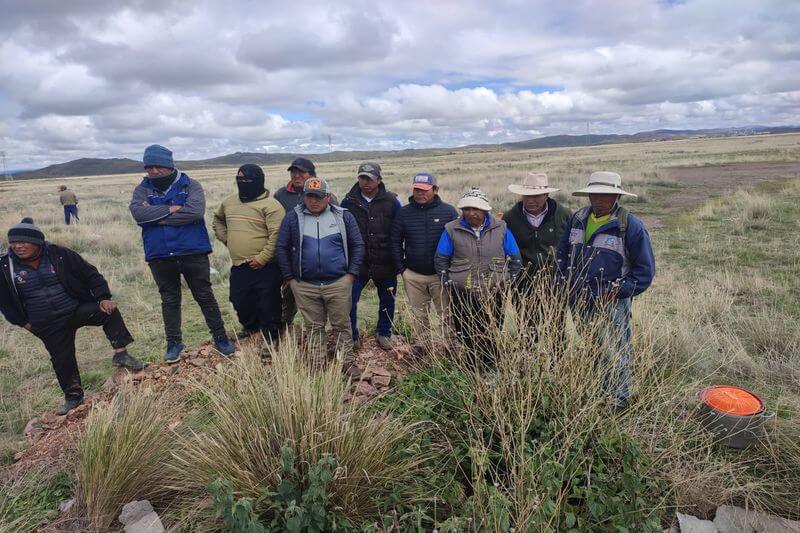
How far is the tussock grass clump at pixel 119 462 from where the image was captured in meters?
2.68

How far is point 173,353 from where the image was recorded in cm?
479

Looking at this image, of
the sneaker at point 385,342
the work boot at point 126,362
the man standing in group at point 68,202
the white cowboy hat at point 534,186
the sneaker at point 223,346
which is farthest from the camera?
the man standing in group at point 68,202

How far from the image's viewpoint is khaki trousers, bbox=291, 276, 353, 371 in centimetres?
435

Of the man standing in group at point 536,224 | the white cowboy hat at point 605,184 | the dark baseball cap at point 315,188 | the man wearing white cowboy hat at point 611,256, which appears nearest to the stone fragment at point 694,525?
the man wearing white cowboy hat at point 611,256

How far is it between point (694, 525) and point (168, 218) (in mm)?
4640

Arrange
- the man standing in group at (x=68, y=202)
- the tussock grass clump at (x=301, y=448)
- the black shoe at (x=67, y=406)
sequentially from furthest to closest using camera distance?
the man standing in group at (x=68, y=202), the black shoe at (x=67, y=406), the tussock grass clump at (x=301, y=448)

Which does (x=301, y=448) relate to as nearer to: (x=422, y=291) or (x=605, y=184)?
(x=422, y=291)

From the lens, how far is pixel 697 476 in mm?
2631

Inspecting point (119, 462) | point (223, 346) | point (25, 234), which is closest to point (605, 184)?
point (119, 462)

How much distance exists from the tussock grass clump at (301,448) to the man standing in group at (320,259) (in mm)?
1392

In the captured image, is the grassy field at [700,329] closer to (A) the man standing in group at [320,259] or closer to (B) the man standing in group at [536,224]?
(B) the man standing in group at [536,224]

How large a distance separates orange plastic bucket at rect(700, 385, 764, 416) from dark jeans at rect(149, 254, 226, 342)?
14.3ft

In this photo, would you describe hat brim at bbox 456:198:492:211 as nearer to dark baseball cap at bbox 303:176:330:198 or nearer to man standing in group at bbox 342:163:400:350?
man standing in group at bbox 342:163:400:350

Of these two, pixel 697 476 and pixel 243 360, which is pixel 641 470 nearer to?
pixel 697 476
